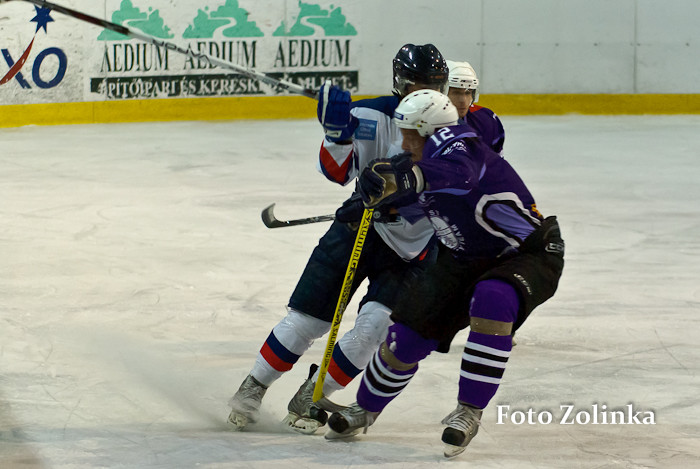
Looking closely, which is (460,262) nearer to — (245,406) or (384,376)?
(384,376)

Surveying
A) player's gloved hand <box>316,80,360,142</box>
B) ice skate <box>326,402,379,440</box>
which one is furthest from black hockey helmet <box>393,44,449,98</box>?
ice skate <box>326,402,379,440</box>

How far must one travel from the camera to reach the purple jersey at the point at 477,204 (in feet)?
8.18

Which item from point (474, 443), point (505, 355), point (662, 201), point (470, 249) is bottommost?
point (662, 201)

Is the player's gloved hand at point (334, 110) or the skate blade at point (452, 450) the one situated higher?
the player's gloved hand at point (334, 110)

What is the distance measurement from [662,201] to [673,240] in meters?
1.00

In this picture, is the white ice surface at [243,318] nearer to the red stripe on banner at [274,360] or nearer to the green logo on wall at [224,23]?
the red stripe on banner at [274,360]

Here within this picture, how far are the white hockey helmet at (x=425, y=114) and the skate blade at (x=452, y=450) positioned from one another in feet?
2.52

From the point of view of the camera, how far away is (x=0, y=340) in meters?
3.66

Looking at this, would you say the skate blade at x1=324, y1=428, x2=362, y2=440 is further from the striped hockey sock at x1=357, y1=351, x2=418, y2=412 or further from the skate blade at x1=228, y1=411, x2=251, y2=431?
the skate blade at x1=228, y1=411, x2=251, y2=431

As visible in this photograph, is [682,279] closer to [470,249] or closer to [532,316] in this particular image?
[532,316]

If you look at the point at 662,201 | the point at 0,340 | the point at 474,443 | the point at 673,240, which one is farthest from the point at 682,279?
the point at 0,340

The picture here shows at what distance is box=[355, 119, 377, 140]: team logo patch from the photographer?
290 centimetres

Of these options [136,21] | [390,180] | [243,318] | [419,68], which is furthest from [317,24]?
[390,180]

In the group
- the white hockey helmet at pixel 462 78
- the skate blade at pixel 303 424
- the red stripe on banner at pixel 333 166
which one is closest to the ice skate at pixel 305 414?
the skate blade at pixel 303 424
